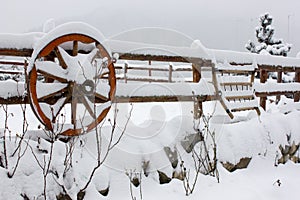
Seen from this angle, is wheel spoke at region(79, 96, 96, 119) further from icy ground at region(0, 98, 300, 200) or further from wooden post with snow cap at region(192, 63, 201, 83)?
wooden post with snow cap at region(192, 63, 201, 83)

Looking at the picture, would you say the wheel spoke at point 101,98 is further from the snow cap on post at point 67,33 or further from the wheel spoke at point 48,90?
the snow cap on post at point 67,33

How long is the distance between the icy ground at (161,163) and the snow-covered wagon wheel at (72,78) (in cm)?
20

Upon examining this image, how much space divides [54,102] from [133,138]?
871 mm

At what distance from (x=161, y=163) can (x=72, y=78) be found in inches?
47.5

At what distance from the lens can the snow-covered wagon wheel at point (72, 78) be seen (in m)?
2.76

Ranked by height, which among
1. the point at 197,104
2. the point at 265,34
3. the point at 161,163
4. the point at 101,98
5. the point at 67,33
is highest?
the point at 265,34

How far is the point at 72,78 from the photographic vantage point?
2947mm

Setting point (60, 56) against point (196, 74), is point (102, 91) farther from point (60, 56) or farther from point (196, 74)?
point (196, 74)

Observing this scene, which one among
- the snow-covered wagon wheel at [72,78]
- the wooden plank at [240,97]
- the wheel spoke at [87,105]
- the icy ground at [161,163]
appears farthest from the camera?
the wooden plank at [240,97]

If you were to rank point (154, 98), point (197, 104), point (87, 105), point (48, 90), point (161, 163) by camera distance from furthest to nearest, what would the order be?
point (197, 104)
point (154, 98)
point (161, 163)
point (87, 105)
point (48, 90)

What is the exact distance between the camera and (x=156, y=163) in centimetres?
324

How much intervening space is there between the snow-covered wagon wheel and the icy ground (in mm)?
202

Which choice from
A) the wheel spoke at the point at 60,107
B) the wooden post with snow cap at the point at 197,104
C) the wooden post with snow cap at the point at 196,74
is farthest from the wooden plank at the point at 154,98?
the wheel spoke at the point at 60,107

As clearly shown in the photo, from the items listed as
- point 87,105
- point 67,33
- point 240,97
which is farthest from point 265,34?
point 67,33
